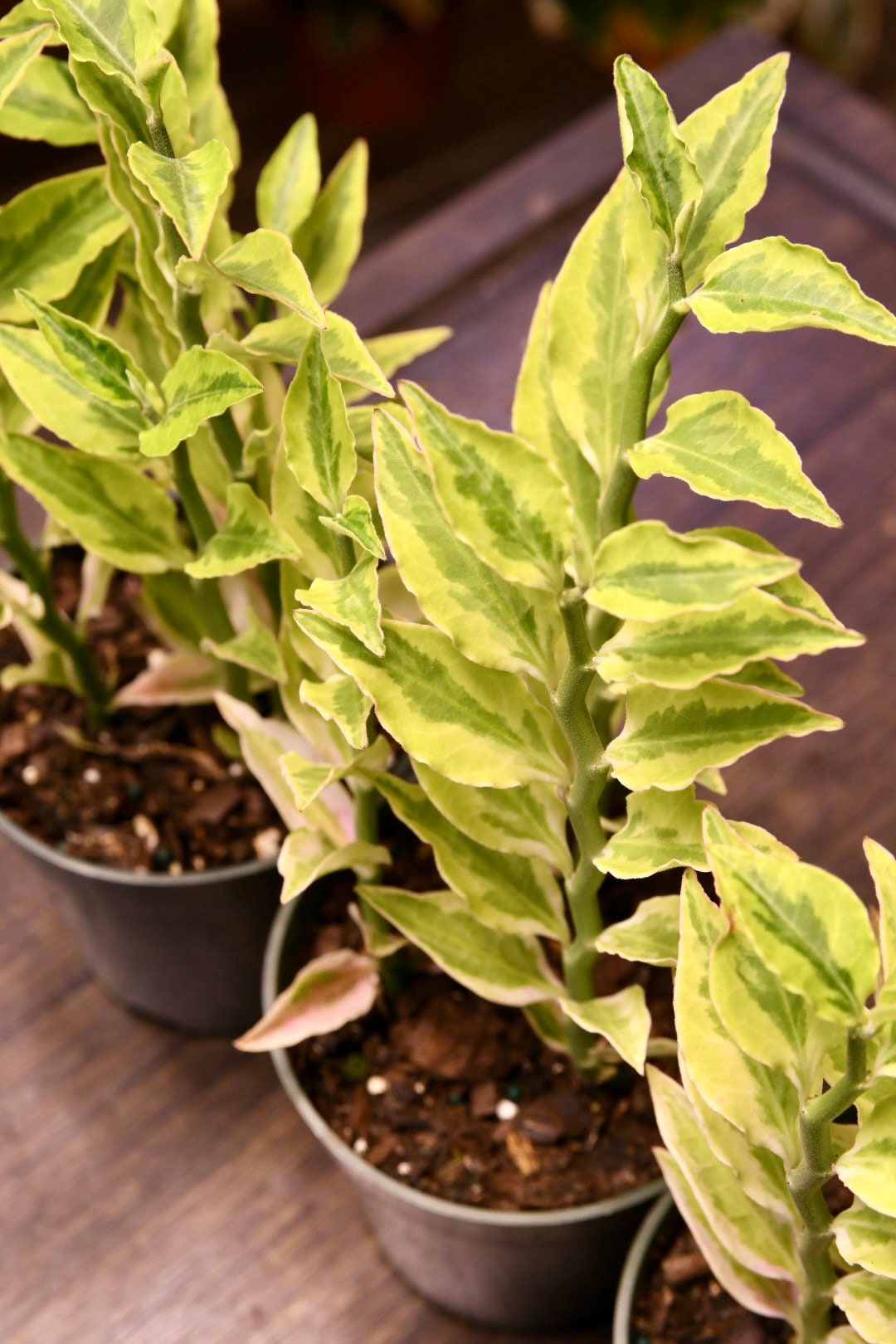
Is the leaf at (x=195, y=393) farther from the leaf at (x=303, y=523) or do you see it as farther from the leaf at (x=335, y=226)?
the leaf at (x=335, y=226)

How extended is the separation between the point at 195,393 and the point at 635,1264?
15.4 inches

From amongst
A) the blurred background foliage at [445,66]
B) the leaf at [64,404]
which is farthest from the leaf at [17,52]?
the blurred background foliage at [445,66]

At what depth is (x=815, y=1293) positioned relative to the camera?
0.56 metres

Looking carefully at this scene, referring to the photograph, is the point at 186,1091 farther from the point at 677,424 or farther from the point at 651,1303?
the point at 677,424

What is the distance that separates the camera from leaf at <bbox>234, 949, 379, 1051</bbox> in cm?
66

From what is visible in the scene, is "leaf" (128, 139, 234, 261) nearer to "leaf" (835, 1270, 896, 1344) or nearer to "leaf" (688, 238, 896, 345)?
"leaf" (688, 238, 896, 345)

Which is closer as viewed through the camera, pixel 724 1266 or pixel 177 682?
pixel 724 1266

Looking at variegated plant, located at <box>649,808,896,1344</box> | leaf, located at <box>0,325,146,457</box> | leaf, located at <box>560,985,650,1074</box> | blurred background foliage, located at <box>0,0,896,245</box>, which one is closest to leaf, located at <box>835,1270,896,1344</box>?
variegated plant, located at <box>649,808,896,1344</box>

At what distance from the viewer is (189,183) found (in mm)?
495

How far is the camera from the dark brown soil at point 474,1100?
0.69m

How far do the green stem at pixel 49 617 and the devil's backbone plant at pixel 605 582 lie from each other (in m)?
0.24

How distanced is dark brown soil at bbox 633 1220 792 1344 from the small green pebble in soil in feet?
0.53

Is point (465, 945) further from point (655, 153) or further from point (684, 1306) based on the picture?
point (655, 153)

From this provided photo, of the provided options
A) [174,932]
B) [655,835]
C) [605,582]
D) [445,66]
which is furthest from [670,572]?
[445,66]
